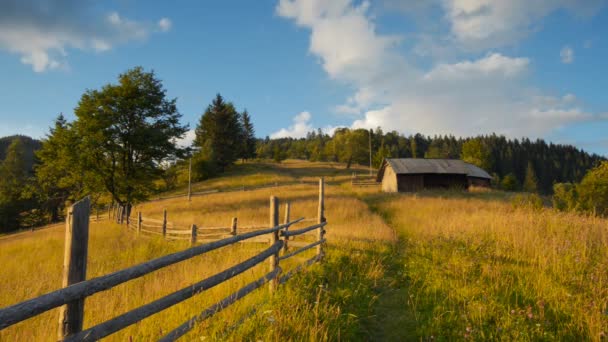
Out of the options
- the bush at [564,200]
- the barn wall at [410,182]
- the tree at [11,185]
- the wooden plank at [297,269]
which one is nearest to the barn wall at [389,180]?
the barn wall at [410,182]

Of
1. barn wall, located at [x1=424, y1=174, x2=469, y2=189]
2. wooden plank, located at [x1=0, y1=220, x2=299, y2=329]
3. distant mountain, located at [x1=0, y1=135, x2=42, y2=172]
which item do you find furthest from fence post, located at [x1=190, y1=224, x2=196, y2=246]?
distant mountain, located at [x1=0, y1=135, x2=42, y2=172]

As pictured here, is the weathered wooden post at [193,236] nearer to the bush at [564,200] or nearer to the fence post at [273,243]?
the fence post at [273,243]

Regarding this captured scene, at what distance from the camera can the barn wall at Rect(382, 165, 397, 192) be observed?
35.7 metres

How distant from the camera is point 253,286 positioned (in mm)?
4652

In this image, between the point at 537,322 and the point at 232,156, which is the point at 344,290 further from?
the point at 232,156

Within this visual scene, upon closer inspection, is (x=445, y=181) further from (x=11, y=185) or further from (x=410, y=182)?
(x=11, y=185)

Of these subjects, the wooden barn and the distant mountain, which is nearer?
the wooden barn

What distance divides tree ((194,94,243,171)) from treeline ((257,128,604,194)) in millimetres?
17754

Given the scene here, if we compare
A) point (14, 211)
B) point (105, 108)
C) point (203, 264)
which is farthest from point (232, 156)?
point (203, 264)

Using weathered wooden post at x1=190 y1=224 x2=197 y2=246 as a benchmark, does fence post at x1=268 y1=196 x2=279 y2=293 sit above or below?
above

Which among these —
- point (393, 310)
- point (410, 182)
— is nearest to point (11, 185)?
point (410, 182)

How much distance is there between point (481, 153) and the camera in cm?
5856

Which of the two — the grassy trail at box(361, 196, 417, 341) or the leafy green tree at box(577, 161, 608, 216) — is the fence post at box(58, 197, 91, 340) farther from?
the leafy green tree at box(577, 161, 608, 216)

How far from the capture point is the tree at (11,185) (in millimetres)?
39281
